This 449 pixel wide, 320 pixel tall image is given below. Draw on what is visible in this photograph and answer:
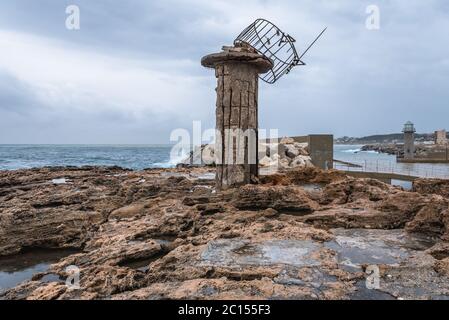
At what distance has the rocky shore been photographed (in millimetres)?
3221

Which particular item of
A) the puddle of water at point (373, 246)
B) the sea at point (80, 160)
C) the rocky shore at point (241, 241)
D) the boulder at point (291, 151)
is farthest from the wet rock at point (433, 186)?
the sea at point (80, 160)

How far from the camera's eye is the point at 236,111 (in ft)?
25.0

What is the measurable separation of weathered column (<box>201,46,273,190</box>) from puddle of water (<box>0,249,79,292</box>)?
384 cm

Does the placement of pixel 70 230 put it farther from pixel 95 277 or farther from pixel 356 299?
pixel 356 299

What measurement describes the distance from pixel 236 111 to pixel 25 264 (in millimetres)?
4901

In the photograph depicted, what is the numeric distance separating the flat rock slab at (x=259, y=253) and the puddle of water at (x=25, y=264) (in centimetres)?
203

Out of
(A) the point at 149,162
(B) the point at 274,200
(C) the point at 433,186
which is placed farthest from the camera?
(A) the point at 149,162

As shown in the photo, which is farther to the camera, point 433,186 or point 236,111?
point 236,111

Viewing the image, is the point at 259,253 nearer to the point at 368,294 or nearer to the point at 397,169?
the point at 368,294

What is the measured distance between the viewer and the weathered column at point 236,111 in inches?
297

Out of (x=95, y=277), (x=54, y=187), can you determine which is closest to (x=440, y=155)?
(x=54, y=187)

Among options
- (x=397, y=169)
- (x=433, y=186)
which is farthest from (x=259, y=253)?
(x=397, y=169)

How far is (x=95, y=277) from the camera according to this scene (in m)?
3.43

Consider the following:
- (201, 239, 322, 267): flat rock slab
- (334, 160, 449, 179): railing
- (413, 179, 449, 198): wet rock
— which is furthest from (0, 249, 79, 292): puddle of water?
(334, 160, 449, 179): railing
